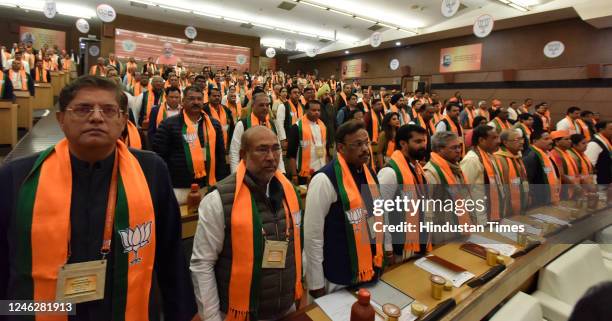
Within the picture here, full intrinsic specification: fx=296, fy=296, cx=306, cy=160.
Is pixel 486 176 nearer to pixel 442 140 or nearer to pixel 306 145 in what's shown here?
pixel 442 140

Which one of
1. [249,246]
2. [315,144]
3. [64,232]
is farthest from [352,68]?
[64,232]

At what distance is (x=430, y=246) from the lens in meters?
2.21

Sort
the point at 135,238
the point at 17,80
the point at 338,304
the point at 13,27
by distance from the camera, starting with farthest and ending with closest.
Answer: the point at 13,27 < the point at 17,80 < the point at 338,304 < the point at 135,238

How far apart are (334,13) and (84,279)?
12.5m

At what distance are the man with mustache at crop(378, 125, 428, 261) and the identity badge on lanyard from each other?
1.66 meters

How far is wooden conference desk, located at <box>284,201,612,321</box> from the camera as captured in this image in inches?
61.7

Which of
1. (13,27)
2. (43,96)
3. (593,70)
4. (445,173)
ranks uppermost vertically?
(13,27)

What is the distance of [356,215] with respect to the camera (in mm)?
1781

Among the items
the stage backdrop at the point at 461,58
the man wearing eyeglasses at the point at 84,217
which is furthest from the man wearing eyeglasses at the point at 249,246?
the stage backdrop at the point at 461,58

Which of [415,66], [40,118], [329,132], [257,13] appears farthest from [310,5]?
[40,118]

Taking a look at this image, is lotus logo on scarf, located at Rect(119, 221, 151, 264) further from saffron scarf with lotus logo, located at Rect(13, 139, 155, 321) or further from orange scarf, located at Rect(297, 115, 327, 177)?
orange scarf, located at Rect(297, 115, 327, 177)

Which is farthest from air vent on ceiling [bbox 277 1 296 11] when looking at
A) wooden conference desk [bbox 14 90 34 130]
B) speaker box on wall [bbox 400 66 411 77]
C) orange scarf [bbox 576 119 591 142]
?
orange scarf [bbox 576 119 591 142]

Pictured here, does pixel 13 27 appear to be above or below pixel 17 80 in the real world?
above

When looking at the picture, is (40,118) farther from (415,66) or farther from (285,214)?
(415,66)
